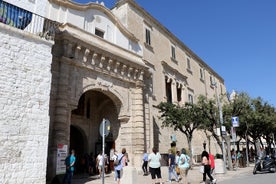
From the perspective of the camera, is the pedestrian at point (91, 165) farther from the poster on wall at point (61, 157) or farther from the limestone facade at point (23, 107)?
the limestone facade at point (23, 107)

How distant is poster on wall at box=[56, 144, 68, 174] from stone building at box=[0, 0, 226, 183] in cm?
17

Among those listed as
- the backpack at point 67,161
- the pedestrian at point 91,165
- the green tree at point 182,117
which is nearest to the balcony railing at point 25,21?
the backpack at point 67,161

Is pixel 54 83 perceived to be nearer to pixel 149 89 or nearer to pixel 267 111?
pixel 149 89

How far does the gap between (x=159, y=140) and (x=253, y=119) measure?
9.03 m

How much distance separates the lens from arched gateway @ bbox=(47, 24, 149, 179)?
12562 mm

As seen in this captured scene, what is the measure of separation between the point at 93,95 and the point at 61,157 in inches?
A: 294

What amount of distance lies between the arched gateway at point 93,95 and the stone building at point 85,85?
0.16ft

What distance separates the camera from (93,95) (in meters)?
18.6

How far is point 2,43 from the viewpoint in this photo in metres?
9.35

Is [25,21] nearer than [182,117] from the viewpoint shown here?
Yes

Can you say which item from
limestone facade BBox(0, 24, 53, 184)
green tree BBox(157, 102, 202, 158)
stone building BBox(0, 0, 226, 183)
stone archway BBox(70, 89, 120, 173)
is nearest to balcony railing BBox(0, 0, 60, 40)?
stone building BBox(0, 0, 226, 183)

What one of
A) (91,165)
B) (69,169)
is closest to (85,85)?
(69,169)

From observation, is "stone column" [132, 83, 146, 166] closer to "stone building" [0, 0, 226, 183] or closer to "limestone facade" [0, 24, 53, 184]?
"stone building" [0, 0, 226, 183]

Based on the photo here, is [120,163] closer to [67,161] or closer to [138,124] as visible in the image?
[67,161]
